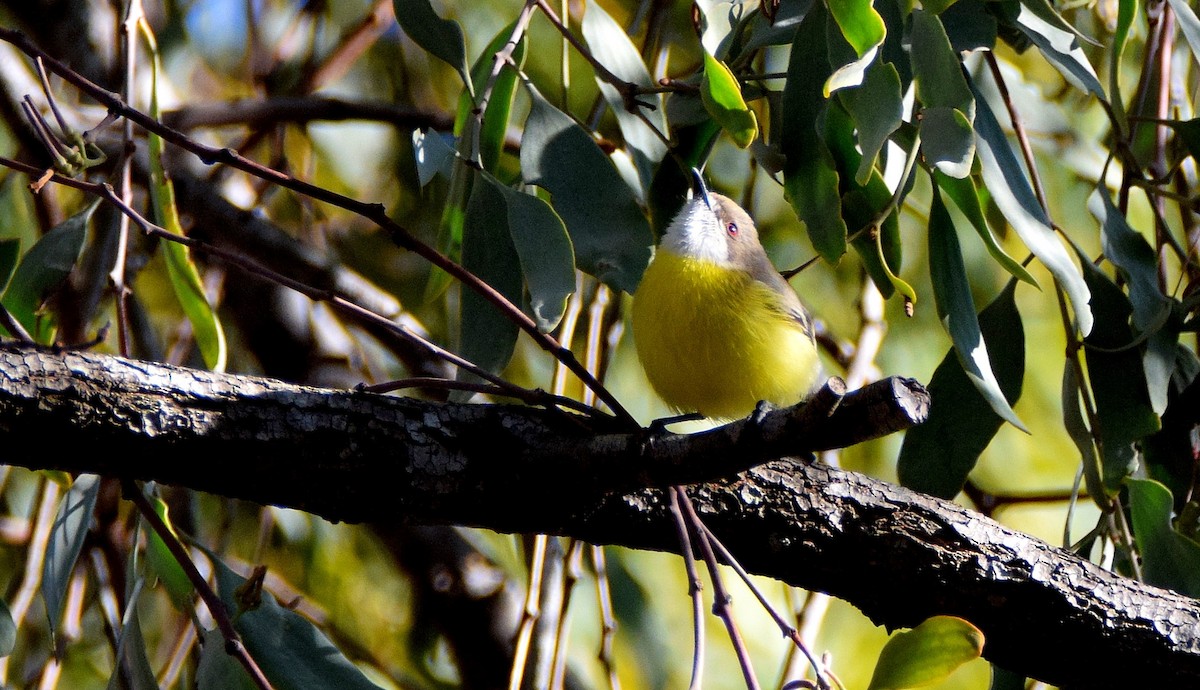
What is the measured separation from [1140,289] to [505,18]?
2.51 metres

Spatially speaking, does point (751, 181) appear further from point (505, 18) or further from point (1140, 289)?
point (1140, 289)

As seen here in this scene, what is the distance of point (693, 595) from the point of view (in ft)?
5.47

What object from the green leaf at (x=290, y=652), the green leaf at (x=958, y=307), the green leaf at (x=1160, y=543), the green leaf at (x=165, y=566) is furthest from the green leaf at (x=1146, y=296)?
the green leaf at (x=165, y=566)

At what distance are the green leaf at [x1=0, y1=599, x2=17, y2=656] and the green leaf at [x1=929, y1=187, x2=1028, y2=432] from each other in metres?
1.73

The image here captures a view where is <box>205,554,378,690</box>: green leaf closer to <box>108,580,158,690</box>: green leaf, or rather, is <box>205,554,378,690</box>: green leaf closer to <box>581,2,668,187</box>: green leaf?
<box>108,580,158,690</box>: green leaf

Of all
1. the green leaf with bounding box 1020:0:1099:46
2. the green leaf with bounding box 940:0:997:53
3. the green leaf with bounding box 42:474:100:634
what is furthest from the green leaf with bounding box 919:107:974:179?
the green leaf with bounding box 42:474:100:634

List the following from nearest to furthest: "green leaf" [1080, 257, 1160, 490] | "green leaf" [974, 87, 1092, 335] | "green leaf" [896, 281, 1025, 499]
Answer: "green leaf" [974, 87, 1092, 335] < "green leaf" [1080, 257, 1160, 490] < "green leaf" [896, 281, 1025, 499]

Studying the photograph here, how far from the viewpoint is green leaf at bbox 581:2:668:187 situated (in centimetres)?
245

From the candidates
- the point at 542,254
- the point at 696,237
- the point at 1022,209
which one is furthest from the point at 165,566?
the point at 1022,209

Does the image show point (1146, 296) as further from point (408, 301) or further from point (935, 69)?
point (408, 301)

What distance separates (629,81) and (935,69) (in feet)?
2.79

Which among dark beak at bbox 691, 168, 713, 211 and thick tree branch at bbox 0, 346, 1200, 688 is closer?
thick tree branch at bbox 0, 346, 1200, 688

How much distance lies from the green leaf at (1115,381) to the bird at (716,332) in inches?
24.0

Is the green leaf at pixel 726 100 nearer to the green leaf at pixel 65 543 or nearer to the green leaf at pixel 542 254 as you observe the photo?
the green leaf at pixel 542 254
